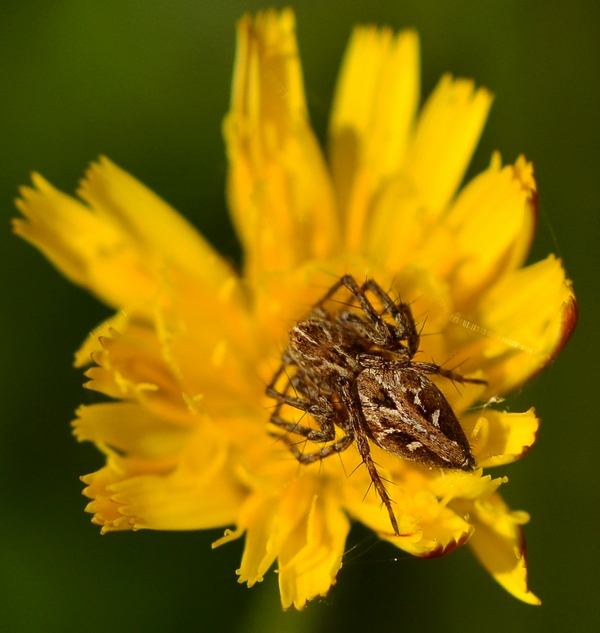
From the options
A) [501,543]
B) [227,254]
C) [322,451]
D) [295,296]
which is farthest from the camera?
[227,254]

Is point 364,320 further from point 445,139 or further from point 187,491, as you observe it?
point 187,491

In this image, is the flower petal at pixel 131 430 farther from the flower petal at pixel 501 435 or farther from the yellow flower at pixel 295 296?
the flower petal at pixel 501 435

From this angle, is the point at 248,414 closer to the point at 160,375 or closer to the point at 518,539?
the point at 160,375

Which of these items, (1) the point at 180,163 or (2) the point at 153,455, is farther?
(1) the point at 180,163

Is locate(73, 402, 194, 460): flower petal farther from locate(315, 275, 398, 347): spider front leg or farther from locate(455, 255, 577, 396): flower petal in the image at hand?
locate(455, 255, 577, 396): flower petal

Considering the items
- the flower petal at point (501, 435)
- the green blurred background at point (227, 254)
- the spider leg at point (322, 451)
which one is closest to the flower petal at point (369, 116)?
the green blurred background at point (227, 254)

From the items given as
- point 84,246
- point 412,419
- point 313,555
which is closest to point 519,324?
point 412,419

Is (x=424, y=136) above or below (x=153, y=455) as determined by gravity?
above

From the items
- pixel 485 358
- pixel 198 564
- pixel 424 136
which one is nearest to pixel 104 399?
pixel 198 564
